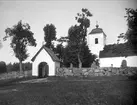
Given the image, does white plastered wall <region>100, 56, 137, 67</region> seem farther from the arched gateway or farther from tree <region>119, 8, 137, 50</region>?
tree <region>119, 8, 137, 50</region>

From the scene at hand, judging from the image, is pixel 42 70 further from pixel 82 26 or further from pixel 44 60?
pixel 82 26

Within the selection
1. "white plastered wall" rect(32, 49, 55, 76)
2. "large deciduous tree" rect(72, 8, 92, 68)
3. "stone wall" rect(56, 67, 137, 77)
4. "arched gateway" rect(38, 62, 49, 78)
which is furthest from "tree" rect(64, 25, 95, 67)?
"white plastered wall" rect(32, 49, 55, 76)

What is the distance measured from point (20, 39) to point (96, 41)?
24911 mm

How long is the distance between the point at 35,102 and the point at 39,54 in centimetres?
1870

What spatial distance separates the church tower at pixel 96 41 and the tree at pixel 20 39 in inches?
771

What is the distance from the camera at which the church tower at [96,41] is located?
4434 centimetres

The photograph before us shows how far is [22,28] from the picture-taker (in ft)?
139

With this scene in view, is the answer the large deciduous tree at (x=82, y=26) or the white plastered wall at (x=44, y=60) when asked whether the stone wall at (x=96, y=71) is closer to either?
the white plastered wall at (x=44, y=60)

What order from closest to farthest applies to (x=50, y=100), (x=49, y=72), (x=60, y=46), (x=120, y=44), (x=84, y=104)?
1. (x=84, y=104)
2. (x=50, y=100)
3. (x=120, y=44)
4. (x=49, y=72)
5. (x=60, y=46)

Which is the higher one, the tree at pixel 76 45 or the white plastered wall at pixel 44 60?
the tree at pixel 76 45

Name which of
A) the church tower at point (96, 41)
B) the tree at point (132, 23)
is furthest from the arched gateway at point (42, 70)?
the church tower at point (96, 41)

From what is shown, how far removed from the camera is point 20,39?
4112cm

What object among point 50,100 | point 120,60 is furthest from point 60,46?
point 50,100

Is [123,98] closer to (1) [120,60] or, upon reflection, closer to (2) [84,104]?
(2) [84,104]
